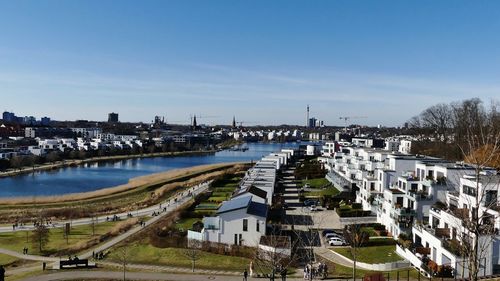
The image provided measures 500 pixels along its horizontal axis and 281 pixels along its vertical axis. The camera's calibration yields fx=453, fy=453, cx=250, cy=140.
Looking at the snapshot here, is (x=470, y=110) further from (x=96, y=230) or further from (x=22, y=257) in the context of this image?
(x=22, y=257)

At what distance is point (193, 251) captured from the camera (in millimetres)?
13953

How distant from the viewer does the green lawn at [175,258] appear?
46.2 ft

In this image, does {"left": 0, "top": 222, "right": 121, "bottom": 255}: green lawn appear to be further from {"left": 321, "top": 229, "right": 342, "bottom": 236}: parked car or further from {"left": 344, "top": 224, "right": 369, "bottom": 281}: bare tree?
{"left": 344, "top": 224, "right": 369, "bottom": 281}: bare tree

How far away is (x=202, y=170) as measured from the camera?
4559cm

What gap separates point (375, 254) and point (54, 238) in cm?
1295

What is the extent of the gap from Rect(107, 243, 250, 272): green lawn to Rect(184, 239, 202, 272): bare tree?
9 centimetres

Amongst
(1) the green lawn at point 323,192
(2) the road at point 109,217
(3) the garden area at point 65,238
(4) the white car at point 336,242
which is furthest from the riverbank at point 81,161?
(4) the white car at point 336,242

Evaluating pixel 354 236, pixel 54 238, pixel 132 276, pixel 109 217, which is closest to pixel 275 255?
pixel 354 236

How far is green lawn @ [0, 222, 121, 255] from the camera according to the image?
17516 mm

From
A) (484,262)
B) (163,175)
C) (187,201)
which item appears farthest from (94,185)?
(484,262)

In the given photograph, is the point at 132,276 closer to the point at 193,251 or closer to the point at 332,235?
the point at 193,251

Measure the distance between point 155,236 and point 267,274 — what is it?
5867 millimetres

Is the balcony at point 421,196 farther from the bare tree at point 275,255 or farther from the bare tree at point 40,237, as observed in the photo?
the bare tree at point 40,237

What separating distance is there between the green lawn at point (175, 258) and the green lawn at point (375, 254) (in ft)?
11.3
